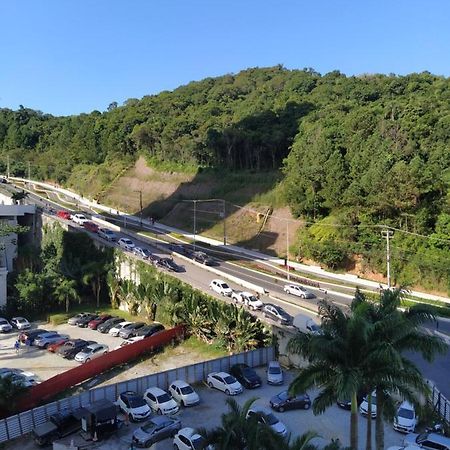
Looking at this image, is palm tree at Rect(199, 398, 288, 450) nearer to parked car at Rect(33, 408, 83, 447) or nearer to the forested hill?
parked car at Rect(33, 408, 83, 447)

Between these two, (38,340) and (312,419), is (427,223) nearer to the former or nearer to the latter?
(312,419)

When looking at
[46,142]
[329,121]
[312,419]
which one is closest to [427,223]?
[329,121]

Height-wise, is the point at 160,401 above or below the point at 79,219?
below

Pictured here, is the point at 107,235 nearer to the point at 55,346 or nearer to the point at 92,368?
the point at 55,346

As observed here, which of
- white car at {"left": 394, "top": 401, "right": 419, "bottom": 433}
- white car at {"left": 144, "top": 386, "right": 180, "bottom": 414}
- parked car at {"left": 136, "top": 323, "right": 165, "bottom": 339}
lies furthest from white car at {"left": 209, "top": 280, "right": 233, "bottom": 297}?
white car at {"left": 394, "top": 401, "right": 419, "bottom": 433}

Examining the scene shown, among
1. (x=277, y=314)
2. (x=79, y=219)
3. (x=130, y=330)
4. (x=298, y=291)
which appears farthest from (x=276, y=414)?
(x=79, y=219)

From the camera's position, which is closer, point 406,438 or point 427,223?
point 406,438
